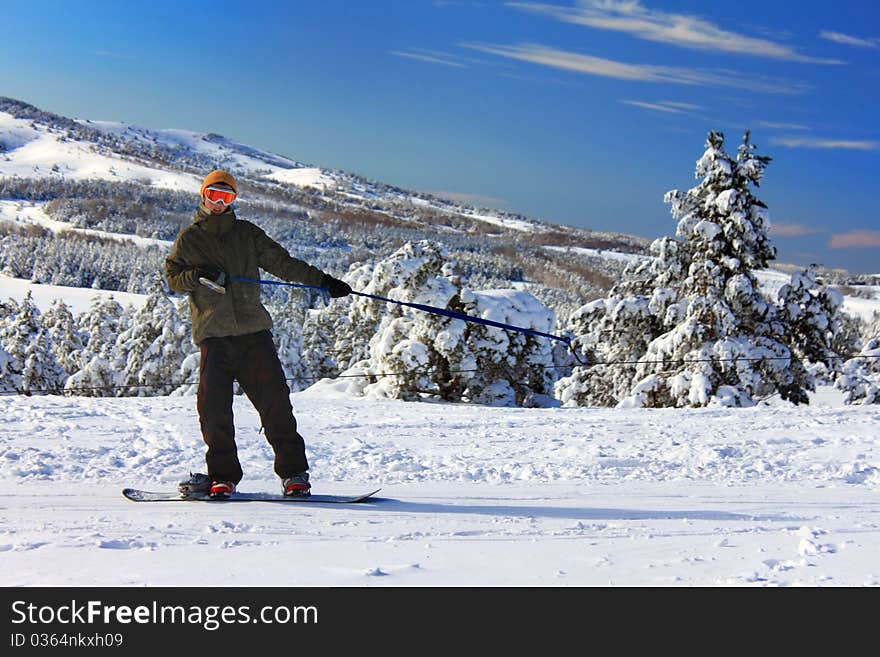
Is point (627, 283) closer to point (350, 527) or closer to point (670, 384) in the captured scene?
point (670, 384)

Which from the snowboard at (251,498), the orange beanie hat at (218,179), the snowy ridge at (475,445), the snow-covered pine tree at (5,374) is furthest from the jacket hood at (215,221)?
the snow-covered pine tree at (5,374)

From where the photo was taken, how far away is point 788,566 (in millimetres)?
3801

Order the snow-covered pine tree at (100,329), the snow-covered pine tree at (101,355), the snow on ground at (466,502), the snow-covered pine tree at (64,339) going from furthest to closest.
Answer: the snow-covered pine tree at (64,339) → the snow-covered pine tree at (100,329) → the snow-covered pine tree at (101,355) → the snow on ground at (466,502)

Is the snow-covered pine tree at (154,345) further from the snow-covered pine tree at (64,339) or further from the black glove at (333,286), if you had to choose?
the black glove at (333,286)

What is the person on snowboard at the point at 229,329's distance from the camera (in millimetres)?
5316

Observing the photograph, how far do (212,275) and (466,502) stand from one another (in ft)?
7.93

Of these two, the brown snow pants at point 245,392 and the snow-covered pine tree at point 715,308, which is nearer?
the brown snow pants at point 245,392

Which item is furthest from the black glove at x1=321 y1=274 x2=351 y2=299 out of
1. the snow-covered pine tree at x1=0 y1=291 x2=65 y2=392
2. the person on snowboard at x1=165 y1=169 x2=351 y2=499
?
the snow-covered pine tree at x1=0 y1=291 x2=65 y2=392

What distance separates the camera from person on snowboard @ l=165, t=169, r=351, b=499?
5316 millimetres

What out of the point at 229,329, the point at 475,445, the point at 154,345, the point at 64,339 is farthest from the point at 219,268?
the point at 64,339

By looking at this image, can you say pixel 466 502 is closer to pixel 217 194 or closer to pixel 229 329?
pixel 229 329
